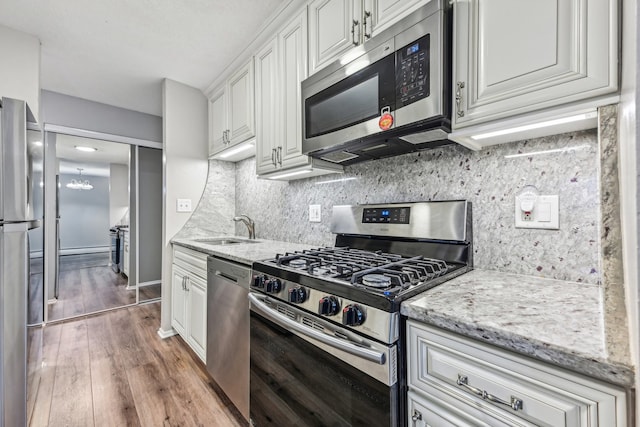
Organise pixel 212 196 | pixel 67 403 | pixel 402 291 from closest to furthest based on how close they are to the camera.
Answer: pixel 402 291 → pixel 67 403 → pixel 212 196

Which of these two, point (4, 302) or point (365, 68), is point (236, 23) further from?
point (4, 302)

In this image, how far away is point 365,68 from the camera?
1.21 metres

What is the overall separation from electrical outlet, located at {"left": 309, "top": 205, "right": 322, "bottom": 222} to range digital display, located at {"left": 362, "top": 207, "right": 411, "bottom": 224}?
0.44 meters

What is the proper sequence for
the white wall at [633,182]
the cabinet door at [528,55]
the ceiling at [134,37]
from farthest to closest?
the ceiling at [134,37] → the cabinet door at [528,55] → the white wall at [633,182]

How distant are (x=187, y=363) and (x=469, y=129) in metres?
2.34

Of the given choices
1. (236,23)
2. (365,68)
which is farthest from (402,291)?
(236,23)

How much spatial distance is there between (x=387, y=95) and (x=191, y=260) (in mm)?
1784

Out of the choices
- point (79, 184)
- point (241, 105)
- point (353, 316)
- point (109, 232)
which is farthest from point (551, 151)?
point (79, 184)

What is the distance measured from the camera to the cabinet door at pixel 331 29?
131 centimetres

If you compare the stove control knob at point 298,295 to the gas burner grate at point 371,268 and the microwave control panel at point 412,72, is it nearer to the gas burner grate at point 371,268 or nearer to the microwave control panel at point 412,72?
the gas burner grate at point 371,268

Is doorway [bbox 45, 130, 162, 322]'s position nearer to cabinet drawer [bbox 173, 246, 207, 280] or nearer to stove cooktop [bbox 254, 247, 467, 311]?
cabinet drawer [bbox 173, 246, 207, 280]

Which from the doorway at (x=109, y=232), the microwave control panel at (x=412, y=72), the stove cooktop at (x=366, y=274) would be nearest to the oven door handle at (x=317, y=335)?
the stove cooktop at (x=366, y=274)

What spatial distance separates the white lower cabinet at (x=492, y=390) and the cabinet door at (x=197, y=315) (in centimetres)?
153

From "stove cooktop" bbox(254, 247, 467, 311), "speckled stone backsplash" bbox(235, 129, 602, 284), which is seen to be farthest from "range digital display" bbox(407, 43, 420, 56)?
"stove cooktop" bbox(254, 247, 467, 311)
